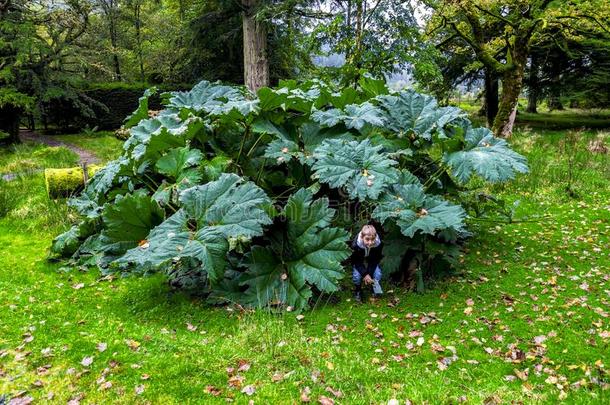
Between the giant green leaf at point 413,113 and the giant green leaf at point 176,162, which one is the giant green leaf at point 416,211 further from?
the giant green leaf at point 176,162

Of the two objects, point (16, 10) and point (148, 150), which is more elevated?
point (16, 10)

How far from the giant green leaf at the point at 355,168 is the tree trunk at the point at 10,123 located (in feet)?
42.1

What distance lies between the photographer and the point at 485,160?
13.7ft

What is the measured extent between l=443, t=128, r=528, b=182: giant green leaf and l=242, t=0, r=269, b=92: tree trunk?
7437mm

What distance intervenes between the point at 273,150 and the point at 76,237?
2617 millimetres

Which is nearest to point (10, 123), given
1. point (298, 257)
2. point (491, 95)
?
point (298, 257)

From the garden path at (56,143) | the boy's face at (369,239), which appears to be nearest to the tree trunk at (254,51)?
the garden path at (56,143)

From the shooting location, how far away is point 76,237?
5336mm

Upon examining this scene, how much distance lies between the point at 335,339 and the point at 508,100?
970 centimetres

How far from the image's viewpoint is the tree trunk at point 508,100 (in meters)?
11.2

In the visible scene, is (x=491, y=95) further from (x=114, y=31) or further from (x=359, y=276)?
(x=114, y=31)

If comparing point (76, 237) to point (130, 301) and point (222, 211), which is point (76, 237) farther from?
point (222, 211)

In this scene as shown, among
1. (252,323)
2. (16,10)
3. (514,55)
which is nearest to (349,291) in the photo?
(252,323)

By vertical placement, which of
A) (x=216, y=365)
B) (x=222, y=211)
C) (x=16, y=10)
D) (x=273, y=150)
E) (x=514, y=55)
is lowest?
(x=216, y=365)
